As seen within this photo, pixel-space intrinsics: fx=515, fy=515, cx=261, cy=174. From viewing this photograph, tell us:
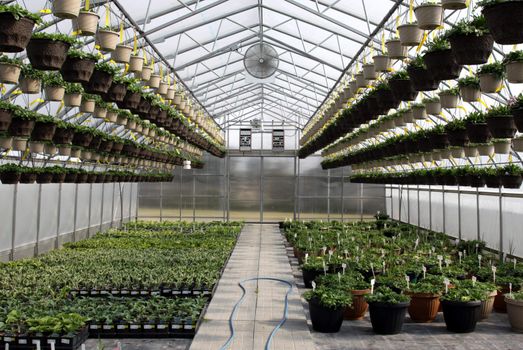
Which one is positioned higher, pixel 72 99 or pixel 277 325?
pixel 72 99

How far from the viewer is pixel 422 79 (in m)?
5.68

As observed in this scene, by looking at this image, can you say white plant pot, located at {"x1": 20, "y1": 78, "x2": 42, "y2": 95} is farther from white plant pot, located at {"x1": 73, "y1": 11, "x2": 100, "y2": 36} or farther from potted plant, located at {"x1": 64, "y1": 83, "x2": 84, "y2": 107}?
white plant pot, located at {"x1": 73, "y1": 11, "x2": 100, "y2": 36}

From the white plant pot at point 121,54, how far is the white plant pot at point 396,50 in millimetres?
3235

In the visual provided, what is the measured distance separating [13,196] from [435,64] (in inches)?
572

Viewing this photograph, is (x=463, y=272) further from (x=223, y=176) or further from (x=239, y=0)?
(x=223, y=176)

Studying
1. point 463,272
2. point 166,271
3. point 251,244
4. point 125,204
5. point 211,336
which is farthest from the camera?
point 125,204

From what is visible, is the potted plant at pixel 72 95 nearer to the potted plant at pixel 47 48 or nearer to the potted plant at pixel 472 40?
the potted plant at pixel 47 48

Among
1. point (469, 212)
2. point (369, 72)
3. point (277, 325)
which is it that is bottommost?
point (277, 325)

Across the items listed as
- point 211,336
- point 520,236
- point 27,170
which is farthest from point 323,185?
point 211,336

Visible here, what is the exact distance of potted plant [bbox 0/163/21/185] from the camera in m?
11.1

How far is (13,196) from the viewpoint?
52.3 ft

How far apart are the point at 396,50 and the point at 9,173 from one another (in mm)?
8739

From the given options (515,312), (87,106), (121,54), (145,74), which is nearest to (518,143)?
(515,312)

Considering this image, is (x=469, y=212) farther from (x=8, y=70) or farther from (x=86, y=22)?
(x=8, y=70)
